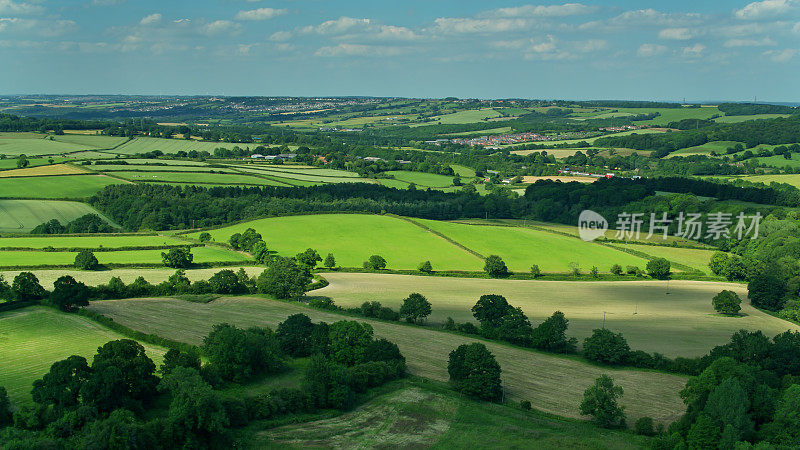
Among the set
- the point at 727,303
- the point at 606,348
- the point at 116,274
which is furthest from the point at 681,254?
the point at 116,274

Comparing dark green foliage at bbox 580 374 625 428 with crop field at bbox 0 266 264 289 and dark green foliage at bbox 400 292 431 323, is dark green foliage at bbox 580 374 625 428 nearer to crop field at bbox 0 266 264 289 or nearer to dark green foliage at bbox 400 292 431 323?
dark green foliage at bbox 400 292 431 323

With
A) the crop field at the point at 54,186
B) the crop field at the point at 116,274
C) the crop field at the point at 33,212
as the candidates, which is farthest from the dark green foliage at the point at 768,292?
the crop field at the point at 54,186

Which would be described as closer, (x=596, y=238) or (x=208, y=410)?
(x=208, y=410)

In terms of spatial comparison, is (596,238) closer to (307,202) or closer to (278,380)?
(307,202)

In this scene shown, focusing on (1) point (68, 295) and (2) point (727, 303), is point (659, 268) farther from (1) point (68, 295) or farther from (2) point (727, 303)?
(1) point (68, 295)

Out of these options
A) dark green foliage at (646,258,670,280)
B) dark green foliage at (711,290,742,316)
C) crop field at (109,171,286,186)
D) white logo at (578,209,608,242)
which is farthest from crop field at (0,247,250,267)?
white logo at (578,209,608,242)

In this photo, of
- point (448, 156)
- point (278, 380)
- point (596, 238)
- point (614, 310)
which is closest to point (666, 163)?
point (448, 156)
